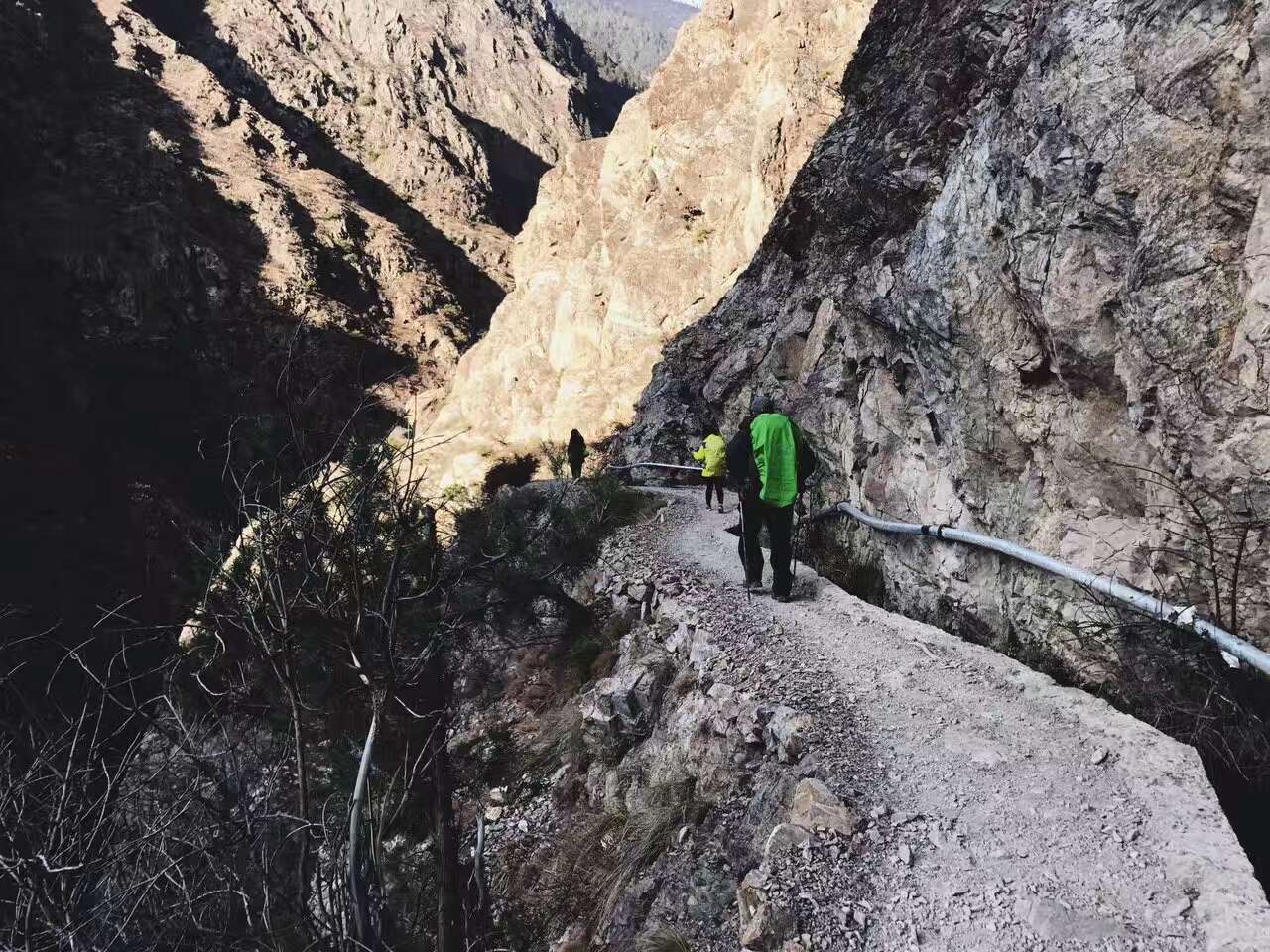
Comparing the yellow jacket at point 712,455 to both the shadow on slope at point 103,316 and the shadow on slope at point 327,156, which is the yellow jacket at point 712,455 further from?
the shadow on slope at point 327,156

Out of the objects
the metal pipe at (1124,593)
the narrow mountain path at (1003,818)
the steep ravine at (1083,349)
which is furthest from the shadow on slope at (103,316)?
the narrow mountain path at (1003,818)

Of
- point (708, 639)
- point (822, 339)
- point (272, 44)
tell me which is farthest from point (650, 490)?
point (272, 44)

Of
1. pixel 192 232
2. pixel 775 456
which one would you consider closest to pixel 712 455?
pixel 775 456

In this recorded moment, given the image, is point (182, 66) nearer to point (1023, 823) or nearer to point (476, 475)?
point (476, 475)

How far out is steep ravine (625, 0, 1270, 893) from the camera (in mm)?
3213

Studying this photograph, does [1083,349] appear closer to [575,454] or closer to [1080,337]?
[1080,337]

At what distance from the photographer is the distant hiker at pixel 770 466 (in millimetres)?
5570

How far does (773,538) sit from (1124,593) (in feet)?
9.12

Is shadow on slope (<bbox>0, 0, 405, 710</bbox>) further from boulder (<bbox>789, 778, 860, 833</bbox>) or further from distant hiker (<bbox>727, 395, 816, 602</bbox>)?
boulder (<bbox>789, 778, 860, 833</bbox>)

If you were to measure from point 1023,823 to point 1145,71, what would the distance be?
13.7ft

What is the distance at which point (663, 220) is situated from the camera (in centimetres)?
2803

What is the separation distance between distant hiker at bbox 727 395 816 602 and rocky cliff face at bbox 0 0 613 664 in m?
17.8

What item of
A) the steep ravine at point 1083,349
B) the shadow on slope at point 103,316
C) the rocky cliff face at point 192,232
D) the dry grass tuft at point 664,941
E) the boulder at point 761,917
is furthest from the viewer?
the rocky cliff face at point 192,232

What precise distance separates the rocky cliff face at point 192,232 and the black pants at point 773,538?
693 inches
